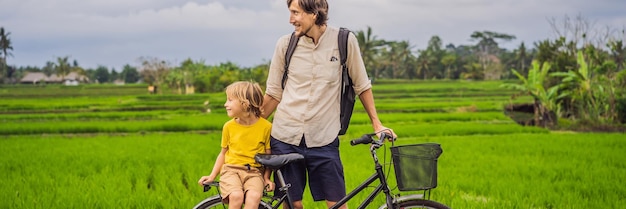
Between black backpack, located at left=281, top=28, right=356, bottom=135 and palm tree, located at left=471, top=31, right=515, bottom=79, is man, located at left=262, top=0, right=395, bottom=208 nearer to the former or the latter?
black backpack, located at left=281, top=28, right=356, bottom=135

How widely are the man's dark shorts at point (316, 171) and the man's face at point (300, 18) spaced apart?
44 centimetres

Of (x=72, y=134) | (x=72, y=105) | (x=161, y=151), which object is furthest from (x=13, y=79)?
(x=161, y=151)

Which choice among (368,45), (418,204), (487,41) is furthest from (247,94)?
(487,41)

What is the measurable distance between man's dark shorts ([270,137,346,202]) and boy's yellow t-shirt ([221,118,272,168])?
0.17 feet

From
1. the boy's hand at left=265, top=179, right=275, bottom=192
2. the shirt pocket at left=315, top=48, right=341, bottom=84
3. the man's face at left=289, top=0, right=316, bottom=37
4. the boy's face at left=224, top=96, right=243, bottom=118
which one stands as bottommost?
the boy's hand at left=265, top=179, right=275, bottom=192

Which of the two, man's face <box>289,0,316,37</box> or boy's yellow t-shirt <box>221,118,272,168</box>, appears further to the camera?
boy's yellow t-shirt <box>221,118,272,168</box>

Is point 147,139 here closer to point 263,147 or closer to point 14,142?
point 14,142

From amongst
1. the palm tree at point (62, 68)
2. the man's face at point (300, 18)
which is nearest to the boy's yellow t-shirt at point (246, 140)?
the man's face at point (300, 18)

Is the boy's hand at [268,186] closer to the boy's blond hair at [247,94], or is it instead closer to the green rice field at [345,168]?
the boy's blond hair at [247,94]

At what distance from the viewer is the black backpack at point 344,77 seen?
2.28 metres

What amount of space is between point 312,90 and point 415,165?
1.57 ft

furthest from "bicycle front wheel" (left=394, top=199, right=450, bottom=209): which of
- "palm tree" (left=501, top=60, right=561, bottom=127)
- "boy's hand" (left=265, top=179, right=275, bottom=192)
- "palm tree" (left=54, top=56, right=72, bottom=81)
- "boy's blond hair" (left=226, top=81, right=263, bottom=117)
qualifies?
"palm tree" (left=54, top=56, right=72, bottom=81)

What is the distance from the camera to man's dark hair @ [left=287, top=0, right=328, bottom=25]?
2.14m

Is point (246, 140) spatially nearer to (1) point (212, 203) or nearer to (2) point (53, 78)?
(1) point (212, 203)
